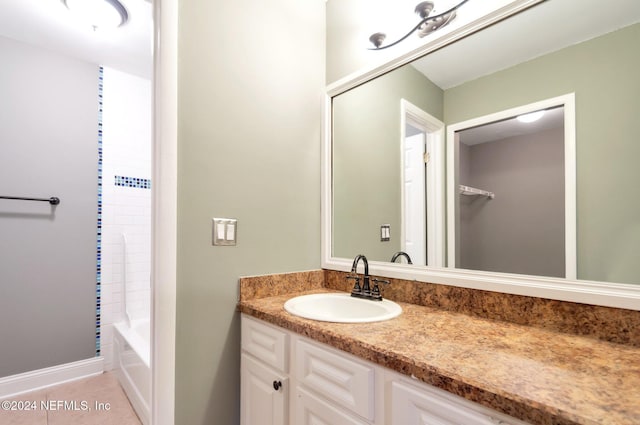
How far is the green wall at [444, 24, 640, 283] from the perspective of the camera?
843mm

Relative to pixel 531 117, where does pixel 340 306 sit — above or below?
below

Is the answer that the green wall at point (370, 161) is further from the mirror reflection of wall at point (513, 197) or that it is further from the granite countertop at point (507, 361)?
the granite countertop at point (507, 361)

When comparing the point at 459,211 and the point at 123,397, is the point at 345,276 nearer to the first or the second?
the point at 459,211

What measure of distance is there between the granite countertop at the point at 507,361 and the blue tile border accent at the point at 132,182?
2.13 metres

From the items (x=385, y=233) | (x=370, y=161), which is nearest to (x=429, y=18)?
(x=370, y=161)

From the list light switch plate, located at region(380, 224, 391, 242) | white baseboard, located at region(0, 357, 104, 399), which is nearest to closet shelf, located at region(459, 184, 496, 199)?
light switch plate, located at region(380, 224, 391, 242)

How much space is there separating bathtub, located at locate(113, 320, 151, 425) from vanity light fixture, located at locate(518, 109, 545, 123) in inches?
78.2

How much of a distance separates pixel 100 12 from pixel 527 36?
2.24 meters

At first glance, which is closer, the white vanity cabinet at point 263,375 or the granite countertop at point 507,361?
the granite countertop at point 507,361

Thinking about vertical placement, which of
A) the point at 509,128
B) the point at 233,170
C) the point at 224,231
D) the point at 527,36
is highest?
the point at 527,36

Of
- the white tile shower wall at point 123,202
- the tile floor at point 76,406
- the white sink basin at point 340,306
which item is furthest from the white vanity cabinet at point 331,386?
the white tile shower wall at point 123,202

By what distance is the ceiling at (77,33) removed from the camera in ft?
5.89

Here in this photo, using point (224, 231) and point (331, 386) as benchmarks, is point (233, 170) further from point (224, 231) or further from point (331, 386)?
point (331, 386)

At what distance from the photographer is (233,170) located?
1317 mm
